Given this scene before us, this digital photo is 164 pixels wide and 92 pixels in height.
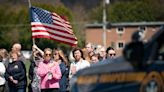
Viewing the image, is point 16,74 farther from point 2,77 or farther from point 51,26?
point 51,26

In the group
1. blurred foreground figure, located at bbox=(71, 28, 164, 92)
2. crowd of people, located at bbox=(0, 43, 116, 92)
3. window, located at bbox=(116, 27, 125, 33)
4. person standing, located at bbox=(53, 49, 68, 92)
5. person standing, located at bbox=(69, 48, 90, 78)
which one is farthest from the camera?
window, located at bbox=(116, 27, 125, 33)

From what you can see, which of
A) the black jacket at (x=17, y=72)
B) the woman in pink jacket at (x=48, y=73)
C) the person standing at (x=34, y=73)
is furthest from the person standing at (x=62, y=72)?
the black jacket at (x=17, y=72)

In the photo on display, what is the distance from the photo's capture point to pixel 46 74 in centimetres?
1512

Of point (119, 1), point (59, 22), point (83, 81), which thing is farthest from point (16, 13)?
point (83, 81)

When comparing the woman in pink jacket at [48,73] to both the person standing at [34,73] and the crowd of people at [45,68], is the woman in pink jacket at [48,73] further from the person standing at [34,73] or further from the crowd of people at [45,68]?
the person standing at [34,73]

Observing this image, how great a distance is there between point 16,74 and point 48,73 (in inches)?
41.8

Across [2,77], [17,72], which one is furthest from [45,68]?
[2,77]

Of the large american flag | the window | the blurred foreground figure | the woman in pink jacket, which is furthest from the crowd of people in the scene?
the window

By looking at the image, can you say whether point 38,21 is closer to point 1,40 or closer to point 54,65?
point 54,65

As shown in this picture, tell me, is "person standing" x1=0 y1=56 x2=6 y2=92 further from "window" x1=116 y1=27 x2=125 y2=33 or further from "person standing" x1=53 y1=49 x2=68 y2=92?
"window" x1=116 y1=27 x2=125 y2=33

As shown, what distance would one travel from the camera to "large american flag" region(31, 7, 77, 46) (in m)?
17.9

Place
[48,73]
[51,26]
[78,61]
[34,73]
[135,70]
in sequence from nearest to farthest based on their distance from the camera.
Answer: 1. [135,70]
2. [78,61]
3. [48,73]
4. [34,73]
5. [51,26]

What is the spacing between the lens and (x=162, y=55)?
826 cm

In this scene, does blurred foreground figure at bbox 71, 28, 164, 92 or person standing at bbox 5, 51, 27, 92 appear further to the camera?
person standing at bbox 5, 51, 27, 92
